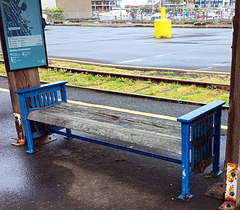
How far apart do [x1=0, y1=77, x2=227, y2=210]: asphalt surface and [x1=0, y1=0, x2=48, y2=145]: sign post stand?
77cm

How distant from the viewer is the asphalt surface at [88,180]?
11.2ft

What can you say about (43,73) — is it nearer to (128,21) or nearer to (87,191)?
(87,191)

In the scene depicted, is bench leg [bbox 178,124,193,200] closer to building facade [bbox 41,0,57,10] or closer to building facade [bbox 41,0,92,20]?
building facade [bbox 41,0,92,20]

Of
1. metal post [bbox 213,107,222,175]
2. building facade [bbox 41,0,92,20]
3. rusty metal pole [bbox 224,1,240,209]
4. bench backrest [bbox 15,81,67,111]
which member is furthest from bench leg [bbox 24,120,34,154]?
building facade [bbox 41,0,92,20]

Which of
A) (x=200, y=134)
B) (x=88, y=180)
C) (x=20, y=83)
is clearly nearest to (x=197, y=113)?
(x=200, y=134)

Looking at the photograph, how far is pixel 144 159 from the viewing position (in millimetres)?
4422

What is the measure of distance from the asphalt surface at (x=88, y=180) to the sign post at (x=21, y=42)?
0.77 meters

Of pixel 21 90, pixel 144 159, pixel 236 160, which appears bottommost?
pixel 144 159

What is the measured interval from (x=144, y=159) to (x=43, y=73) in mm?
6860

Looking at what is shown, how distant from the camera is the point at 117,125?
386 centimetres

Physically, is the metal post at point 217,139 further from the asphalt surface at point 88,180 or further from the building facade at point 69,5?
the building facade at point 69,5

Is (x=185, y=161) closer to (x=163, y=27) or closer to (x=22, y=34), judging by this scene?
(x=22, y=34)

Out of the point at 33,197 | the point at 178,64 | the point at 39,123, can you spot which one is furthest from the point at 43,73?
the point at 33,197

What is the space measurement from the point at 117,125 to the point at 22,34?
1967 millimetres
